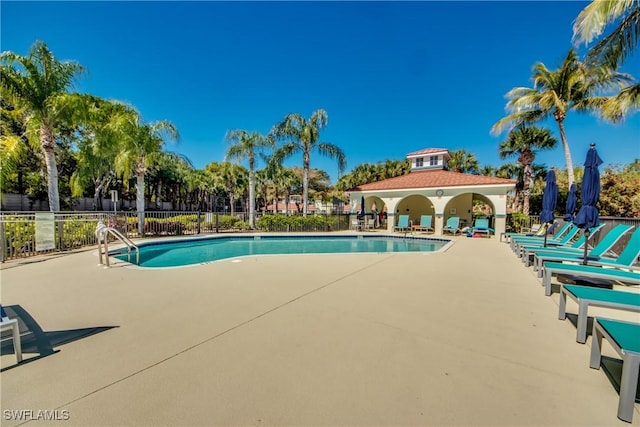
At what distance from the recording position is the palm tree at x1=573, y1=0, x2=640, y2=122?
7055mm

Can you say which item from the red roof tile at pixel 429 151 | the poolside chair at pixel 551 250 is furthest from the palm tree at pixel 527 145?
the poolside chair at pixel 551 250

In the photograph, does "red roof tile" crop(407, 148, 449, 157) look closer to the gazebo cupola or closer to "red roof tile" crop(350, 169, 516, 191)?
the gazebo cupola

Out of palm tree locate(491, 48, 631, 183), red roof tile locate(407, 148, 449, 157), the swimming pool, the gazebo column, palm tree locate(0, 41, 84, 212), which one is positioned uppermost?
palm tree locate(491, 48, 631, 183)

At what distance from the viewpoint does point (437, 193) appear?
16891 mm

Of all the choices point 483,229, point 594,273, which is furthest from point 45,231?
point 483,229

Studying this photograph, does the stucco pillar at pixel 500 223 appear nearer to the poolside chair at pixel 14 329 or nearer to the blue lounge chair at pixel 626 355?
the blue lounge chair at pixel 626 355

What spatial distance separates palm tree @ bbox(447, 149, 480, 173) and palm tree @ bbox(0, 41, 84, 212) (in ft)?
105

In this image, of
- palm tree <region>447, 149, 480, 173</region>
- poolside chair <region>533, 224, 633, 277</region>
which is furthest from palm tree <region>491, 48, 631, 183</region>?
palm tree <region>447, 149, 480, 173</region>

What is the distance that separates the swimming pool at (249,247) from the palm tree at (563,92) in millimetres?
8850

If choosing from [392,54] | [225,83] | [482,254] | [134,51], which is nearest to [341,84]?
[392,54]

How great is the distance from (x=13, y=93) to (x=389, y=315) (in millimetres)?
14138

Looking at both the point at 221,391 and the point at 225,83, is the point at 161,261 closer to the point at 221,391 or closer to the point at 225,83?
the point at 221,391

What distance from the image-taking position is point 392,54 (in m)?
16.4

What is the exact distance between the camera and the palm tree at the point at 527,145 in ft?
60.1
